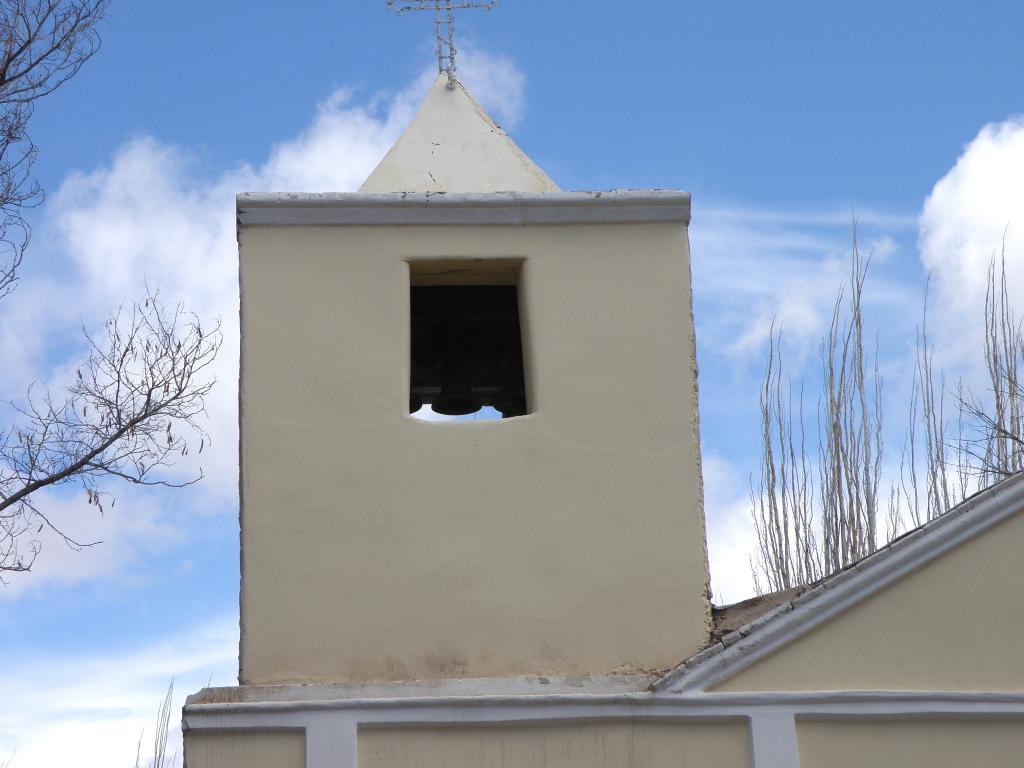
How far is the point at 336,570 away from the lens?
6.53 metres

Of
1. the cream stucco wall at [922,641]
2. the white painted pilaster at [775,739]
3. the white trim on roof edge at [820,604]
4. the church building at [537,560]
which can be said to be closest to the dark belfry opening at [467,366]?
the church building at [537,560]

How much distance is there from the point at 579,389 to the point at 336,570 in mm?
1484

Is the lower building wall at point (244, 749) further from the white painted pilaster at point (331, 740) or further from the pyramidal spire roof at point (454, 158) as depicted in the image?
the pyramidal spire roof at point (454, 158)

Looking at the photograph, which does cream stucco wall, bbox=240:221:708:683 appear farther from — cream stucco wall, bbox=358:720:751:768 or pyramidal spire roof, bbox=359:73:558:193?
pyramidal spire roof, bbox=359:73:558:193

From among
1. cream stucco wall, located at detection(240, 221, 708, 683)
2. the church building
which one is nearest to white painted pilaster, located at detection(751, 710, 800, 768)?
the church building

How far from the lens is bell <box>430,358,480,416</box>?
8.56 meters

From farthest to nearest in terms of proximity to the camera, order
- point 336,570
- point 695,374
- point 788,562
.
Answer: point 788,562
point 695,374
point 336,570

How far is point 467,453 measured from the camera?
265 inches

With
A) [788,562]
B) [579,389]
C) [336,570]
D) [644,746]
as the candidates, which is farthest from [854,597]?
[788,562]

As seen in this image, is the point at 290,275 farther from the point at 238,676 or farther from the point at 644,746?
the point at 644,746

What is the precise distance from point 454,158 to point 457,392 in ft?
5.03

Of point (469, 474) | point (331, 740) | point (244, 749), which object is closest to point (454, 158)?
point (469, 474)

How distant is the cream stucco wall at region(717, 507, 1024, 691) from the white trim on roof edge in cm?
4

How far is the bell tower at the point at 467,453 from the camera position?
646cm
